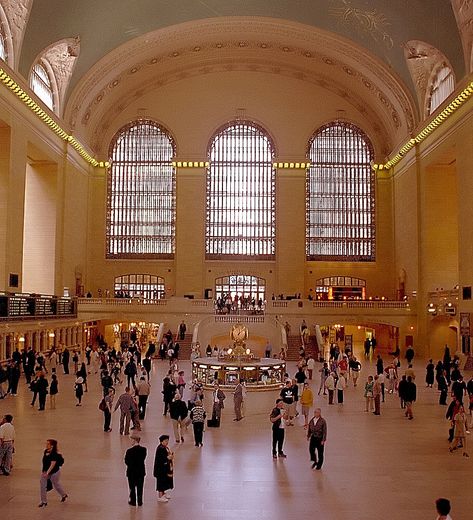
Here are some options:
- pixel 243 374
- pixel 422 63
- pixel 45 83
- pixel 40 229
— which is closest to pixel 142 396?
pixel 243 374

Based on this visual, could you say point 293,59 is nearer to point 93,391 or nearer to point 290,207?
point 290,207

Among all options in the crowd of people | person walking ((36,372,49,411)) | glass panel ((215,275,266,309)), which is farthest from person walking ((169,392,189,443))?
glass panel ((215,275,266,309))

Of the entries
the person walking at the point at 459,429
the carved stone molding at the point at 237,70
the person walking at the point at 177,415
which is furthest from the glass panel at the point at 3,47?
the person walking at the point at 459,429

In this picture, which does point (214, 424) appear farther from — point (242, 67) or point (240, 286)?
point (242, 67)

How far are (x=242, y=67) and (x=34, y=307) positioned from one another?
22.0 m

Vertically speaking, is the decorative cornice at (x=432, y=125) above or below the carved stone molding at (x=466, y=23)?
below

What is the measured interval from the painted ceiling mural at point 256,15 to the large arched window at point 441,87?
1.43m

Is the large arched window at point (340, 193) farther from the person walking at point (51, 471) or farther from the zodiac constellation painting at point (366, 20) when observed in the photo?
the person walking at point (51, 471)

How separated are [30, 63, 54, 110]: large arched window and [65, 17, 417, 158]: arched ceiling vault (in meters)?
1.60

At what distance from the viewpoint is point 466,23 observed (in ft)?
89.2

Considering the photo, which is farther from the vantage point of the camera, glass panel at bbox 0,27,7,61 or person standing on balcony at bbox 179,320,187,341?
person standing on balcony at bbox 179,320,187,341

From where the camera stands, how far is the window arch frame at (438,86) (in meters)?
30.6

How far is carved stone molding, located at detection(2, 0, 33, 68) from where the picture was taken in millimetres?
26719

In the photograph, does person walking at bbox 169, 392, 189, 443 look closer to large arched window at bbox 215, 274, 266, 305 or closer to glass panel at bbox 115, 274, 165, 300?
large arched window at bbox 215, 274, 266, 305
